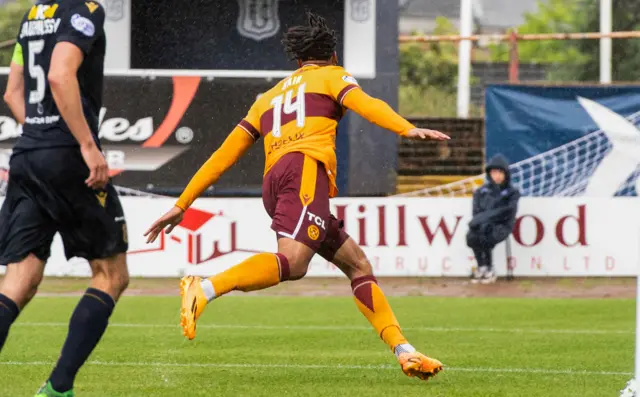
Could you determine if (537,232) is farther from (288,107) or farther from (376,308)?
(288,107)

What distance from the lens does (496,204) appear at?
18828 millimetres

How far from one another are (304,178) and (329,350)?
2686mm

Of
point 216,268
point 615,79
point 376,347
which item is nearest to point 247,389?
point 376,347

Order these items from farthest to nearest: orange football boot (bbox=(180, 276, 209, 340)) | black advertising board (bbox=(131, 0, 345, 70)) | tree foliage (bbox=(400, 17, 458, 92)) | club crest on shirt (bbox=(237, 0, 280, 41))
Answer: tree foliage (bbox=(400, 17, 458, 92))
club crest on shirt (bbox=(237, 0, 280, 41))
black advertising board (bbox=(131, 0, 345, 70))
orange football boot (bbox=(180, 276, 209, 340))

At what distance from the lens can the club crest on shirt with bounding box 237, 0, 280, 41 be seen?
88.6ft

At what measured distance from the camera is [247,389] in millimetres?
8039

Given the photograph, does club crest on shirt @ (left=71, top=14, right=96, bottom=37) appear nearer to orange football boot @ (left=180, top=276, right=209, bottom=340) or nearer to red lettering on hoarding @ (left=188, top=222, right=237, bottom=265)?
orange football boot @ (left=180, top=276, right=209, bottom=340)

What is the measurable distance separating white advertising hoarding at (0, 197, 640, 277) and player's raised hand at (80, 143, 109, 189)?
12.0m

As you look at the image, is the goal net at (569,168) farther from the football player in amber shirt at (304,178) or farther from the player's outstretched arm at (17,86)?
the player's outstretched arm at (17,86)

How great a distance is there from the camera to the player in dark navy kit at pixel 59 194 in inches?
266

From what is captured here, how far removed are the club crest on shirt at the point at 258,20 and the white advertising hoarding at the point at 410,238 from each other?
28.0 ft

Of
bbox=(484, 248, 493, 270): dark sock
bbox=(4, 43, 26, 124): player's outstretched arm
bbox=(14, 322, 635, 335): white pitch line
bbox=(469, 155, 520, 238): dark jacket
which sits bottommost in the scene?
bbox=(484, 248, 493, 270): dark sock

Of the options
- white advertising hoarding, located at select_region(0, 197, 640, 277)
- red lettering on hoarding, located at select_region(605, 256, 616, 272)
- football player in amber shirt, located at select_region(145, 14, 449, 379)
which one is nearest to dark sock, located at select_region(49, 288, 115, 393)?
football player in amber shirt, located at select_region(145, 14, 449, 379)

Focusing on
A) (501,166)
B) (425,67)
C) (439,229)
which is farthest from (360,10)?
(425,67)
